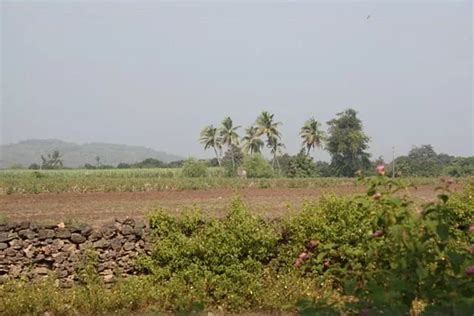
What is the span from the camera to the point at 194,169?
67.4 metres

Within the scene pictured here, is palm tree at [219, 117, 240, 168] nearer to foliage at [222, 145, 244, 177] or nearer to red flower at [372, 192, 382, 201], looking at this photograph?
foliage at [222, 145, 244, 177]

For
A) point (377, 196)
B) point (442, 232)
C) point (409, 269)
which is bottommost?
point (409, 269)

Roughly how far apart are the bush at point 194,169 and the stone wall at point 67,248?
57.1 m

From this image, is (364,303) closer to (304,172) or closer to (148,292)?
(148,292)

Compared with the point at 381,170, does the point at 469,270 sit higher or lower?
lower

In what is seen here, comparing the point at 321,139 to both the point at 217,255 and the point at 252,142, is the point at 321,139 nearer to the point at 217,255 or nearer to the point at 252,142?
the point at 252,142

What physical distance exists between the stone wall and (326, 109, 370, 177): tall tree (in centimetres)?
6690

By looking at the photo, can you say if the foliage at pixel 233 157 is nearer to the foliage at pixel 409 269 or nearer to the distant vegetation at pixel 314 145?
the distant vegetation at pixel 314 145

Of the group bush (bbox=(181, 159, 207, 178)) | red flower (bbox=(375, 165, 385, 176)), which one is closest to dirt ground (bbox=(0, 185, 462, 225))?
red flower (bbox=(375, 165, 385, 176))

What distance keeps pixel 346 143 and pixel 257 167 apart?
50.2ft

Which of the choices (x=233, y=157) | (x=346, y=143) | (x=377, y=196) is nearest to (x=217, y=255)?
(x=377, y=196)

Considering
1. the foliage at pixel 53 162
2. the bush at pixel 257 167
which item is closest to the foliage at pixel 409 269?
the bush at pixel 257 167

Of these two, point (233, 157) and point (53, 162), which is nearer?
point (233, 157)

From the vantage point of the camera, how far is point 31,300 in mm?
7371
